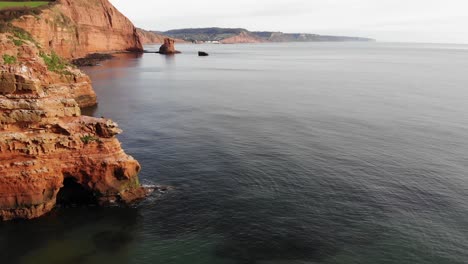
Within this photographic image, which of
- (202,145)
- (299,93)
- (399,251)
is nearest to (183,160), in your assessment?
(202,145)

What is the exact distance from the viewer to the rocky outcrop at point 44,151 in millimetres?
32656

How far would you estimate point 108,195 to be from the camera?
3659cm

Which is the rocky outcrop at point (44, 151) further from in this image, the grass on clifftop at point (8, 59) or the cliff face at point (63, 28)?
the cliff face at point (63, 28)

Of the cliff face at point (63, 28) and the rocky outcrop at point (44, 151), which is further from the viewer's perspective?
the cliff face at point (63, 28)

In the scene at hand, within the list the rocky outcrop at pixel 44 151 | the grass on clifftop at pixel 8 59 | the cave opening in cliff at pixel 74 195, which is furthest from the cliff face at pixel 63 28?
the cave opening in cliff at pixel 74 195

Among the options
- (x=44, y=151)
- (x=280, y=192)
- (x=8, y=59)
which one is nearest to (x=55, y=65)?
(x=8, y=59)

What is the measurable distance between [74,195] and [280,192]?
22211 mm

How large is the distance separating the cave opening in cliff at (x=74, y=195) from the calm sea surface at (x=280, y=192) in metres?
1.52

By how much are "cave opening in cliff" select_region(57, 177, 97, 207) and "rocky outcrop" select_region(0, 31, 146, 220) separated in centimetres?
10

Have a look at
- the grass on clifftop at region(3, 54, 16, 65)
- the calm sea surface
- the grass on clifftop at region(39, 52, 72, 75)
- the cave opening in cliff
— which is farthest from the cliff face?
the cave opening in cliff

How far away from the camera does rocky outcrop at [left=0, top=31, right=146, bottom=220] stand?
107 feet

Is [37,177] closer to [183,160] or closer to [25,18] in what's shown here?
[183,160]

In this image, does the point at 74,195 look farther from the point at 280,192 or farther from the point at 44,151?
the point at 280,192

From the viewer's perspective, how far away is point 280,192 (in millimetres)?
40281
